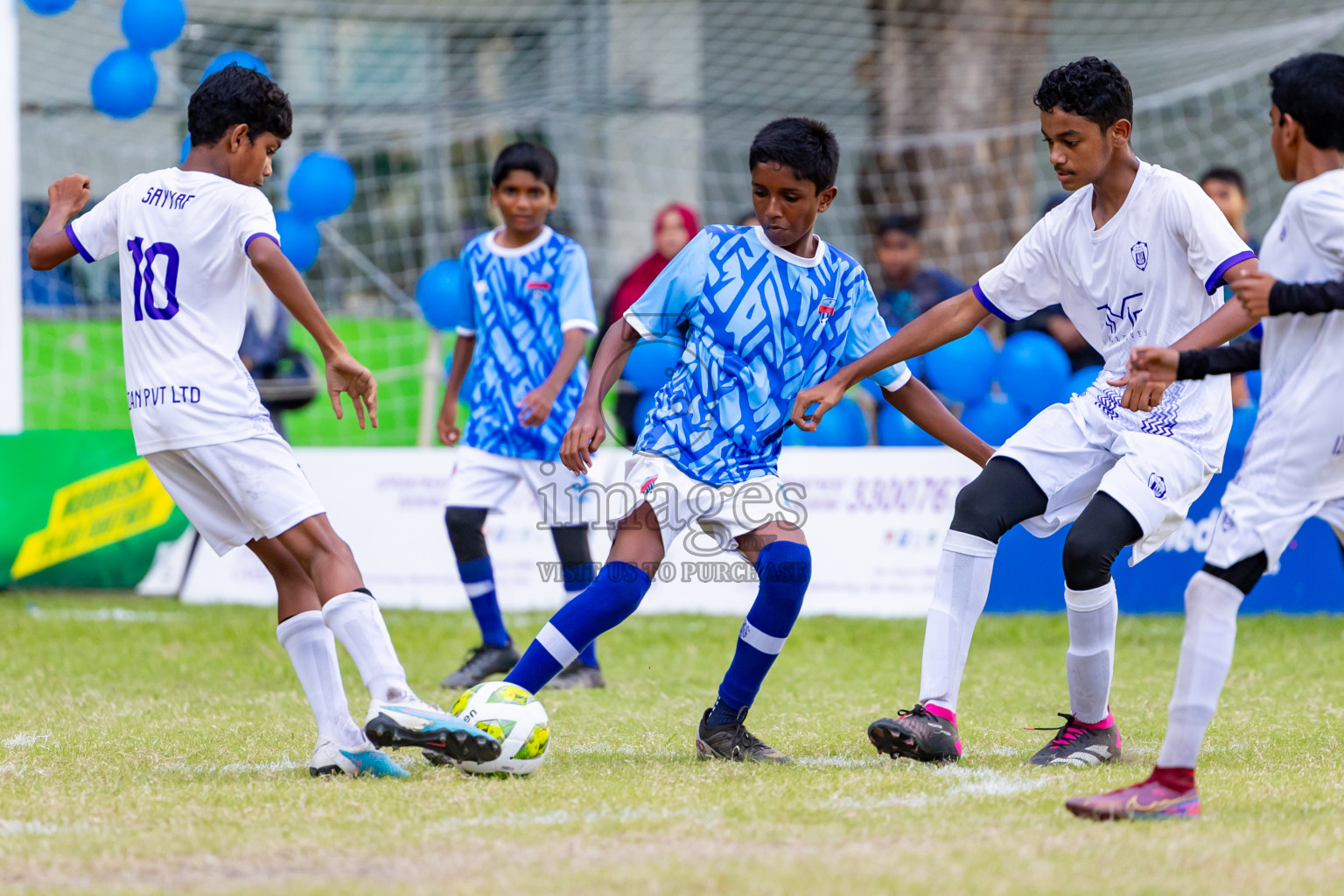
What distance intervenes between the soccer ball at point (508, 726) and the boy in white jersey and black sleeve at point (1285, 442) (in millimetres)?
1408

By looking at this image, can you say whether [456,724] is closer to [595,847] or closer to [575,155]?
[595,847]

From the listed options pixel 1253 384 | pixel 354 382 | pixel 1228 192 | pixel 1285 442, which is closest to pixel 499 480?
pixel 354 382

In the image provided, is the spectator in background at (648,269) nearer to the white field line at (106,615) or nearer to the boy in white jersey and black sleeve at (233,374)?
the white field line at (106,615)

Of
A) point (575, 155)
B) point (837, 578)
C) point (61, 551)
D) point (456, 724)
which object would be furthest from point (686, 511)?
point (575, 155)

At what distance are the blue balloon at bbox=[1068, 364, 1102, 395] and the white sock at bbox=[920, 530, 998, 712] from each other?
10.3 feet

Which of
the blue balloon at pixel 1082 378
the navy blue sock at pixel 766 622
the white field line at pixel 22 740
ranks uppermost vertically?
the blue balloon at pixel 1082 378

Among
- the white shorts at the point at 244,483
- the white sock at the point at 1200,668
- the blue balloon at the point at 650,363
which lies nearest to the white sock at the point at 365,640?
the white shorts at the point at 244,483

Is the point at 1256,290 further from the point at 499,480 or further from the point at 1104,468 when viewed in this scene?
the point at 499,480

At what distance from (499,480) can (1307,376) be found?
143 inches

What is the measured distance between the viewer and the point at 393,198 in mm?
14758

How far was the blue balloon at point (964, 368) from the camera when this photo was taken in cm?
807

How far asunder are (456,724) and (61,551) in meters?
5.94

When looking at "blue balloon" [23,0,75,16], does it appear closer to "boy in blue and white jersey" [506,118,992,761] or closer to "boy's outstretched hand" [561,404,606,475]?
"boy in blue and white jersey" [506,118,992,761]

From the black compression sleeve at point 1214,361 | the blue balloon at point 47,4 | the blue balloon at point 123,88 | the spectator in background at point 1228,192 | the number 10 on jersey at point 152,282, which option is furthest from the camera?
the blue balloon at point 47,4
